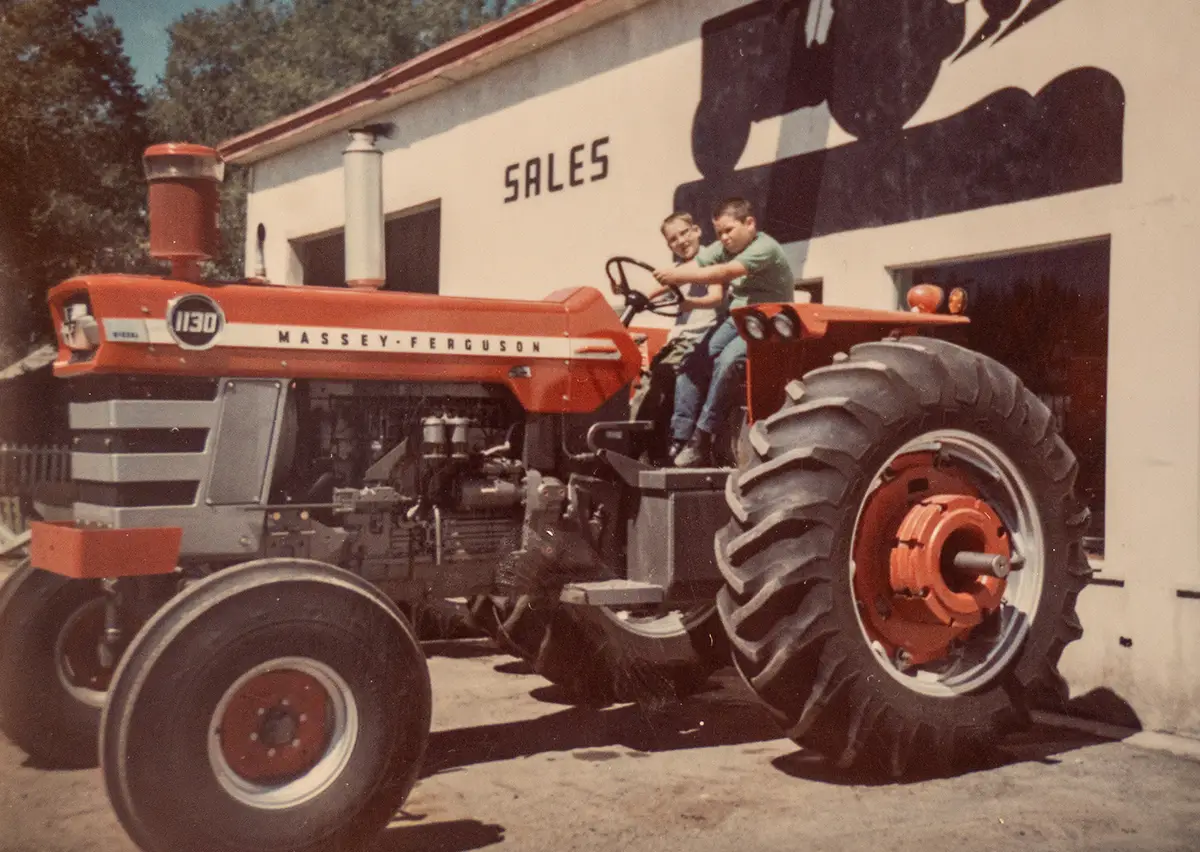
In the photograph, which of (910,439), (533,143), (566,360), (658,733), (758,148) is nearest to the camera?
(910,439)

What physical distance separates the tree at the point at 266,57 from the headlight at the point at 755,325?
5.98ft

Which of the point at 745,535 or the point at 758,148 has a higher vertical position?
the point at 758,148

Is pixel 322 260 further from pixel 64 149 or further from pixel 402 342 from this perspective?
pixel 402 342

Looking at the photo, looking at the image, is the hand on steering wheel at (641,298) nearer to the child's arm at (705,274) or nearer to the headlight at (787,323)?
the child's arm at (705,274)

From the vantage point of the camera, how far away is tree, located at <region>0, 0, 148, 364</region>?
427 centimetres

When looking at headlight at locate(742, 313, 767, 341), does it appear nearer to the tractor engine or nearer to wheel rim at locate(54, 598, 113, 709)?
the tractor engine

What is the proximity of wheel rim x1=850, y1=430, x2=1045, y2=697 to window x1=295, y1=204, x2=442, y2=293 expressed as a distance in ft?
27.6

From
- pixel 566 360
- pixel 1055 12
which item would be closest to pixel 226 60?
pixel 566 360

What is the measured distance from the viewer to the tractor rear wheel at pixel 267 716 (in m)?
3.30

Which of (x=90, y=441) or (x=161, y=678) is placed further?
(x=90, y=441)

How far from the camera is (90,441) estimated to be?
167 inches

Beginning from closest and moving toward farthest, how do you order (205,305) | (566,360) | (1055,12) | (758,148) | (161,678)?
(161,678) < (205,305) < (566,360) < (1055,12) < (758,148)

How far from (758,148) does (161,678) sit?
4.98 metres

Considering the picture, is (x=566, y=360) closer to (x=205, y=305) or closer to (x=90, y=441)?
(x=205, y=305)
